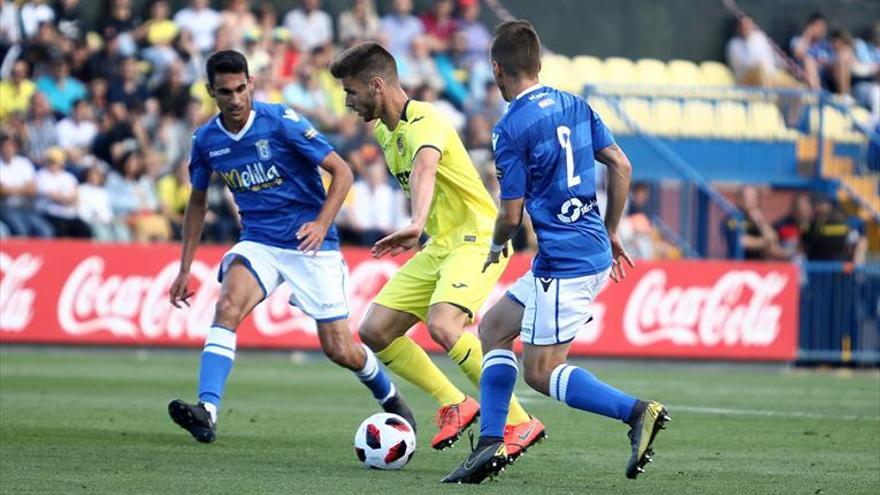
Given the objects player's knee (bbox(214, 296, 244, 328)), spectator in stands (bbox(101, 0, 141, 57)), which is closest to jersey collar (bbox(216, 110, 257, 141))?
player's knee (bbox(214, 296, 244, 328))

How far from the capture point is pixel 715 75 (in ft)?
85.2

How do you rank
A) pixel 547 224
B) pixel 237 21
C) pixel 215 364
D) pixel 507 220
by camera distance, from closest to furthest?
pixel 507 220 → pixel 547 224 → pixel 215 364 → pixel 237 21

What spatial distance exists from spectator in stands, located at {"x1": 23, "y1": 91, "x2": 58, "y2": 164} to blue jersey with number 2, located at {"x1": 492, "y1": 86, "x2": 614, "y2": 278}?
12.0 m

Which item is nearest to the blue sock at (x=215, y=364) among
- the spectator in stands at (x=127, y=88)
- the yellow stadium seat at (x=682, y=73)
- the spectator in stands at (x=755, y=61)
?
the spectator in stands at (x=127, y=88)

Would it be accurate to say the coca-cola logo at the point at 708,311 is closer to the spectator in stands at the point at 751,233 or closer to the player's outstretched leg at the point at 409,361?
the spectator in stands at the point at 751,233

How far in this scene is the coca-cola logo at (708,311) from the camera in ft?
64.0

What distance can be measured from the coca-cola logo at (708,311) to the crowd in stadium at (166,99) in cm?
89

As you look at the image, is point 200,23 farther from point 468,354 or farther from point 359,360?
point 468,354

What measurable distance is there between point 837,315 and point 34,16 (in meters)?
10.5

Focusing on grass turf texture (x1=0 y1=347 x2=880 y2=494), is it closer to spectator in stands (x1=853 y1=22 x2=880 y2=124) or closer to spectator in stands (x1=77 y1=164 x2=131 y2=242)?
spectator in stands (x1=77 y1=164 x2=131 y2=242)

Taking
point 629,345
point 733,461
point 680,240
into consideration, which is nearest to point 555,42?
point 680,240

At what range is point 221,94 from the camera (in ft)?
31.5

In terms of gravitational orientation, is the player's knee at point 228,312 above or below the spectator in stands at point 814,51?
below

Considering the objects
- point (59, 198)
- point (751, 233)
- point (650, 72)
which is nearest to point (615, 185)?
point (59, 198)
